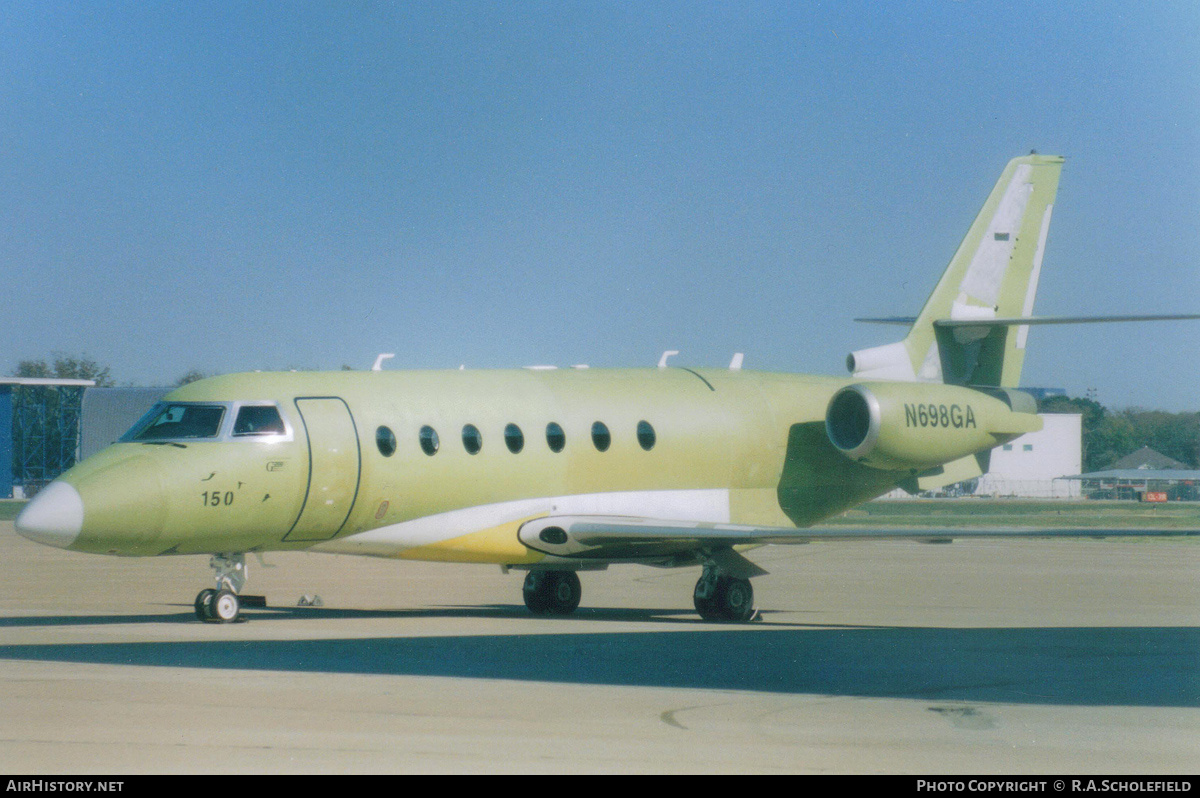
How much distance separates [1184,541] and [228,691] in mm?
44681

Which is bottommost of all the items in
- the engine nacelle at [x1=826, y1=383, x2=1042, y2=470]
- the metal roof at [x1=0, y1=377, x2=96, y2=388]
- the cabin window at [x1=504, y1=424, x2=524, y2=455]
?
the cabin window at [x1=504, y1=424, x2=524, y2=455]

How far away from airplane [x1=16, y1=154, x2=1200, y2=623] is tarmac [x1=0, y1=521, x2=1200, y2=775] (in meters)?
1.09

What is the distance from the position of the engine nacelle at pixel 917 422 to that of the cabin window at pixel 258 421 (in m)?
8.53

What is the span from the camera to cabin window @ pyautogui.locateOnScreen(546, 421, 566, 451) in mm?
20562

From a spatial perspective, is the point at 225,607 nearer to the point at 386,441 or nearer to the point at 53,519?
the point at 53,519

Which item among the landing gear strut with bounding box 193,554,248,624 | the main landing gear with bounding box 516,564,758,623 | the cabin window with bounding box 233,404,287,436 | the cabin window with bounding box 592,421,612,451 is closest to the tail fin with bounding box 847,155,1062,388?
the main landing gear with bounding box 516,564,758,623

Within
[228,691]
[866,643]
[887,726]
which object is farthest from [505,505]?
[887,726]

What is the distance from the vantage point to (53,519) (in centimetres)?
1642

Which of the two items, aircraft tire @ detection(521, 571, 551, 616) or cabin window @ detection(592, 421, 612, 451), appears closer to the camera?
cabin window @ detection(592, 421, 612, 451)

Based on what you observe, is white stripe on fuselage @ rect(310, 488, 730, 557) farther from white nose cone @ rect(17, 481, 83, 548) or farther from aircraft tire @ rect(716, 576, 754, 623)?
white nose cone @ rect(17, 481, 83, 548)

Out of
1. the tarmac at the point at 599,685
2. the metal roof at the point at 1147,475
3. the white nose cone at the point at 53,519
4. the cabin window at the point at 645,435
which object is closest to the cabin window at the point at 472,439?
the tarmac at the point at 599,685

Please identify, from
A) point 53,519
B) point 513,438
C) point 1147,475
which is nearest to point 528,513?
point 513,438
